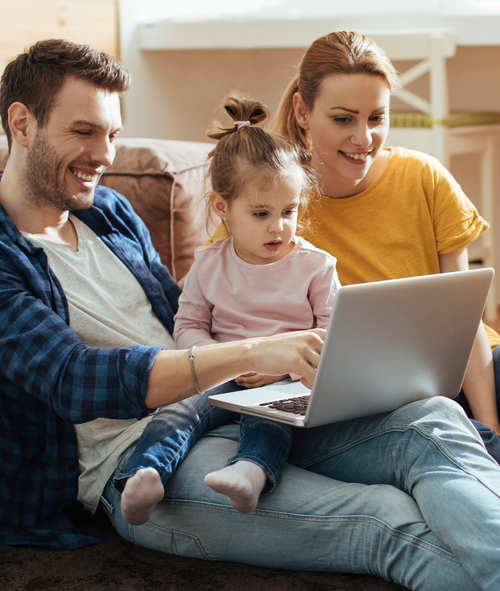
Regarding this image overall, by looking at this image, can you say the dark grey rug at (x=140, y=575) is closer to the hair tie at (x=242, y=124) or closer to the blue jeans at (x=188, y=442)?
the blue jeans at (x=188, y=442)

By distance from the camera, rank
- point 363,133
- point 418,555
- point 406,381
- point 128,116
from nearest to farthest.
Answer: point 418,555, point 406,381, point 363,133, point 128,116

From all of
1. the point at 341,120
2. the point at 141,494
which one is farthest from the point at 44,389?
the point at 341,120

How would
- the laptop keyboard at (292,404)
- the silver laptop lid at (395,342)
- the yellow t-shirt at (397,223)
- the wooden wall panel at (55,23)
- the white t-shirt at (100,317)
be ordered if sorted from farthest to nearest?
the wooden wall panel at (55,23)
the yellow t-shirt at (397,223)
the white t-shirt at (100,317)
the laptop keyboard at (292,404)
the silver laptop lid at (395,342)

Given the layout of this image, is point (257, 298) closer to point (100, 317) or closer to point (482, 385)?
point (100, 317)

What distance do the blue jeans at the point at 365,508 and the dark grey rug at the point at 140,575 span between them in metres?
0.02

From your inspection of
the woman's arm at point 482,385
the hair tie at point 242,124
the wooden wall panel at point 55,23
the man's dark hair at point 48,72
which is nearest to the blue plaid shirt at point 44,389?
the man's dark hair at point 48,72

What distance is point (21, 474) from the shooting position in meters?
1.20

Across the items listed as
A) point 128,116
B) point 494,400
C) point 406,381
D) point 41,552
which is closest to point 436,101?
point 128,116

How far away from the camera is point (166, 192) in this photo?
62.1 inches

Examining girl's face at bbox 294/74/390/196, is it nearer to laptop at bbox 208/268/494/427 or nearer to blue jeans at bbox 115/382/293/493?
laptop at bbox 208/268/494/427

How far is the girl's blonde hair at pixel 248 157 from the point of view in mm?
1289

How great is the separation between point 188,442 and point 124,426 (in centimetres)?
16

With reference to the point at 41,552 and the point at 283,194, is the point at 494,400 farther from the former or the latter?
the point at 41,552

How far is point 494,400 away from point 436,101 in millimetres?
1456
